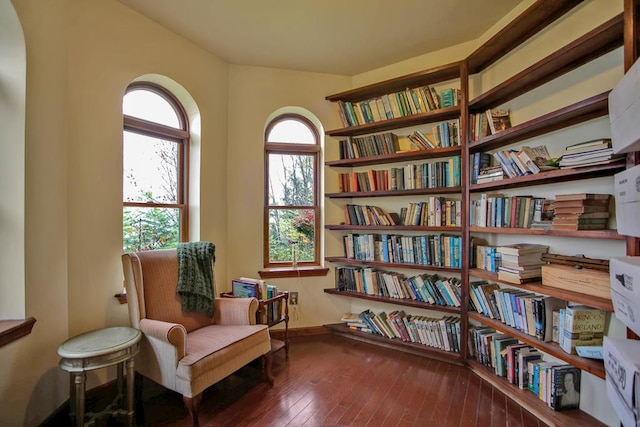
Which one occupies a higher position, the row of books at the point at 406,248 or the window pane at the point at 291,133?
the window pane at the point at 291,133

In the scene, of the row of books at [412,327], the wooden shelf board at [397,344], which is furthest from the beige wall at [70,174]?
the row of books at [412,327]

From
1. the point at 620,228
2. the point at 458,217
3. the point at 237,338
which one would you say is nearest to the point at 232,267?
the point at 237,338

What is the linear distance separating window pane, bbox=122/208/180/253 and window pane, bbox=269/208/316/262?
97 cm

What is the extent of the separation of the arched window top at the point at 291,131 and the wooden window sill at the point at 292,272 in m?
1.44

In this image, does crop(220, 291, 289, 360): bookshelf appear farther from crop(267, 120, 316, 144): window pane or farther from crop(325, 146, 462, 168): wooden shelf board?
crop(267, 120, 316, 144): window pane

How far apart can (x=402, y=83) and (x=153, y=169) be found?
248 cm

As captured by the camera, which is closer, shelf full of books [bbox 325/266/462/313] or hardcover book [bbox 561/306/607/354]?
hardcover book [bbox 561/306/607/354]

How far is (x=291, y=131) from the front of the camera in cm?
332

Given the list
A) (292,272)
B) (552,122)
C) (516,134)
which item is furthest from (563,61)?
(292,272)

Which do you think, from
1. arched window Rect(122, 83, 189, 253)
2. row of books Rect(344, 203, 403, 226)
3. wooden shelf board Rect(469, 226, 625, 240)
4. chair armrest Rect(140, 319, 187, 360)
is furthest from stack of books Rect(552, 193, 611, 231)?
arched window Rect(122, 83, 189, 253)

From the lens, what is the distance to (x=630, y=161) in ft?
4.49

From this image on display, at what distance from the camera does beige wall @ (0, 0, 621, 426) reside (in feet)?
5.28

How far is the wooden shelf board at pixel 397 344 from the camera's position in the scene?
8.22 feet

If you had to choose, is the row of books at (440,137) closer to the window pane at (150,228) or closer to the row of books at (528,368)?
the row of books at (528,368)
